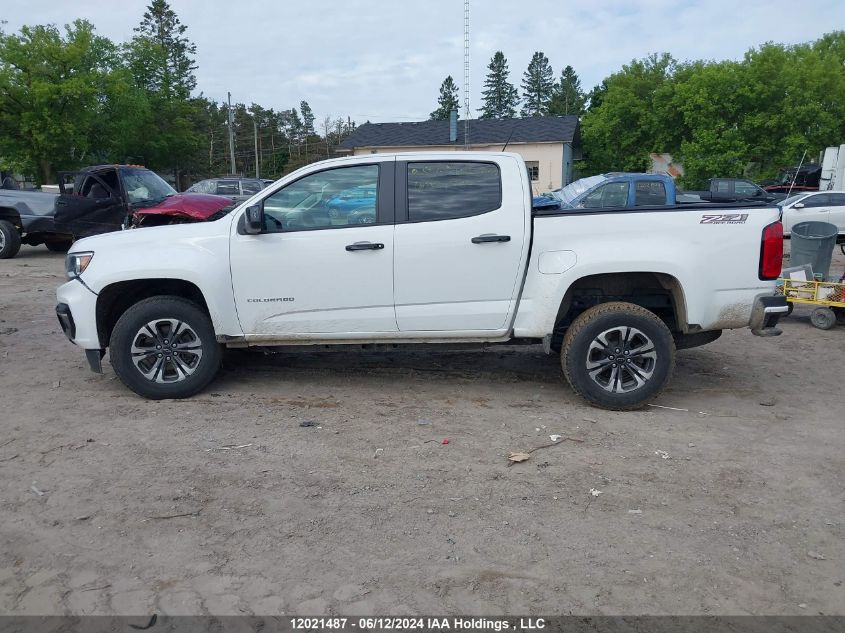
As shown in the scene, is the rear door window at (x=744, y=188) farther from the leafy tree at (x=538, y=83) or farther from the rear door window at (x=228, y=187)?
the leafy tree at (x=538, y=83)

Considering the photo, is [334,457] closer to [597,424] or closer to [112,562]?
[112,562]

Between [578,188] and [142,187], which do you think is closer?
[578,188]

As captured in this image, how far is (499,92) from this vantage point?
3292 inches

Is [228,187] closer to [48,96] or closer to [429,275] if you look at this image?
[48,96]

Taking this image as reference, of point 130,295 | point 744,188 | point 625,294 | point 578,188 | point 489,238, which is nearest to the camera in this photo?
point 489,238

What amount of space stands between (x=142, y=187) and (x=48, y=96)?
15650 mm

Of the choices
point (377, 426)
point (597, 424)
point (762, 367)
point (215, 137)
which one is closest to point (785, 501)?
point (597, 424)

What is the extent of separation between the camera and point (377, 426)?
5.04 meters

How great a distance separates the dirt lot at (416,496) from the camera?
10.1ft

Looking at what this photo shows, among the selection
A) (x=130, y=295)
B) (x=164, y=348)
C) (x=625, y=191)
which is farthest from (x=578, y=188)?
(x=164, y=348)

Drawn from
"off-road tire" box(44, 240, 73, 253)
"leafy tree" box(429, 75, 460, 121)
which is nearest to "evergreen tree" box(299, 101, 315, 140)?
"leafy tree" box(429, 75, 460, 121)

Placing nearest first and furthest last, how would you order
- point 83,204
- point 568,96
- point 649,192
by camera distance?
point 649,192 < point 83,204 < point 568,96

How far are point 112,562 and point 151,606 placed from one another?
1.54ft

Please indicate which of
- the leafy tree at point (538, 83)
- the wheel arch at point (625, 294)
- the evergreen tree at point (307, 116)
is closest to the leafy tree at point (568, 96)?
the leafy tree at point (538, 83)
